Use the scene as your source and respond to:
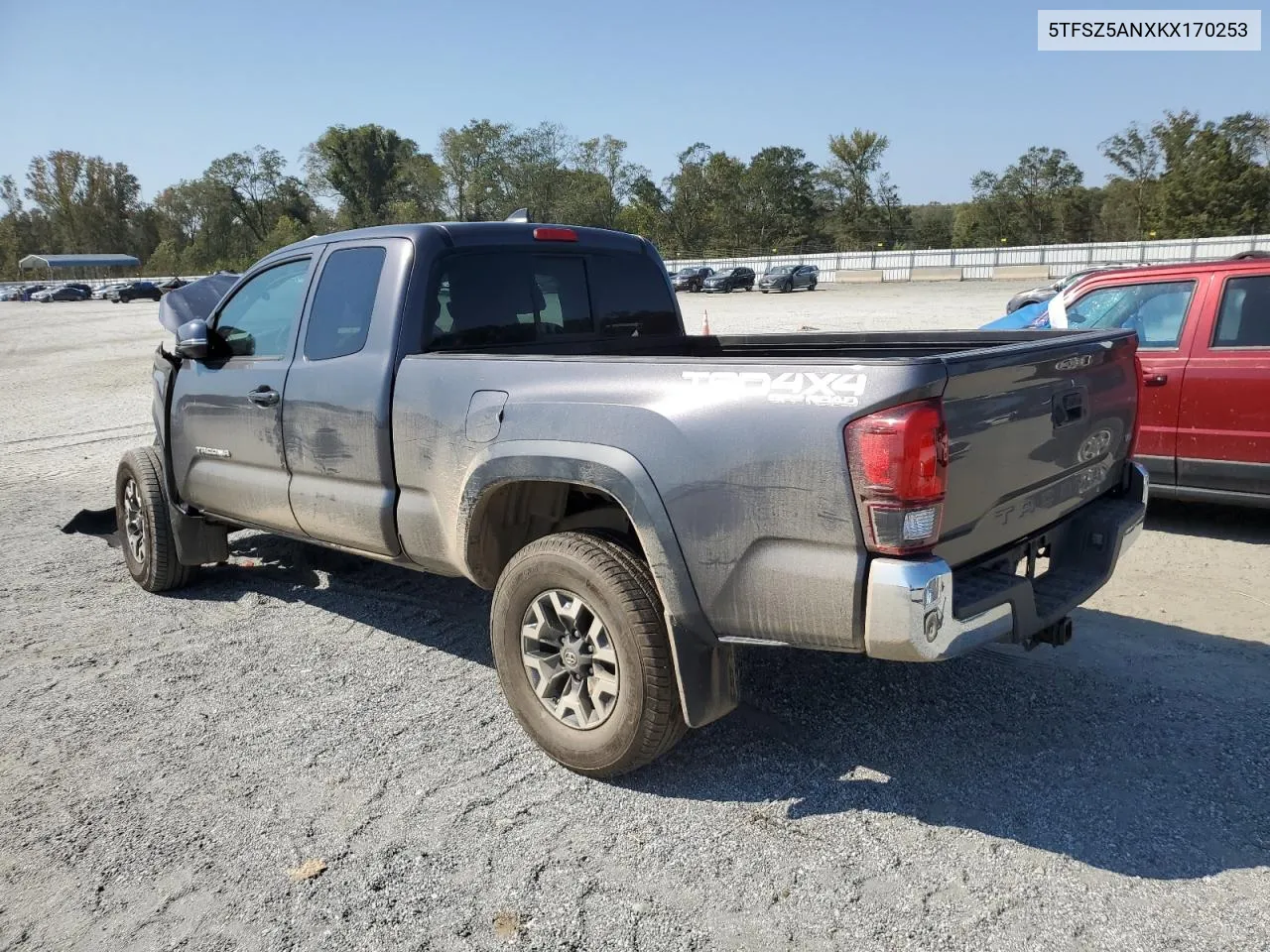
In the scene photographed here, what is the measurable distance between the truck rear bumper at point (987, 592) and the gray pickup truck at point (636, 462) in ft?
0.04

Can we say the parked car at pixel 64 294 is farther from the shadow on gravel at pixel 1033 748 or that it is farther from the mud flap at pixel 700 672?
the mud flap at pixel 700 672

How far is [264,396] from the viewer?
464cm

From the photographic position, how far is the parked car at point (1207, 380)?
19.7 ft

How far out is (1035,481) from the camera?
10.8 ft

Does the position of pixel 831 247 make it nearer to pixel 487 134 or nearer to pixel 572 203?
pixel 572 203

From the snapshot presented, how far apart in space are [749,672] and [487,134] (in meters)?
103

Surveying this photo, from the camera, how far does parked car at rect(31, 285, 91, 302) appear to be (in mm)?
75750

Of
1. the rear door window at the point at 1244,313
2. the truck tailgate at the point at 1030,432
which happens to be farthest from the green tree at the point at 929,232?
the truck tailgate at the point at 1030,432

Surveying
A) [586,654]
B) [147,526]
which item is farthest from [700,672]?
[147,526]

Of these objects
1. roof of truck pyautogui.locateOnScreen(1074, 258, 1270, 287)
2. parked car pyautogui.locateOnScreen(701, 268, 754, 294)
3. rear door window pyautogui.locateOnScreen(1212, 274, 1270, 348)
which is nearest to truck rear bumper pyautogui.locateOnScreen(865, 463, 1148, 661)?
rear door window pyautogui.locateOnScreen(1212, 274, 1270, 348)

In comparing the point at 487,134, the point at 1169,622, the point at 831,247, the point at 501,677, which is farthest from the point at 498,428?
the point at 487,134

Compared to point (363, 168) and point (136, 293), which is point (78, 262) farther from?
point (136, 293)

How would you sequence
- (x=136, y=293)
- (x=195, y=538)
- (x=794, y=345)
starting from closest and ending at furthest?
(x=794, y=345) < (x=195, y=538) < (x=136, y=293)

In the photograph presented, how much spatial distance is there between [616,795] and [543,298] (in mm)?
2281
